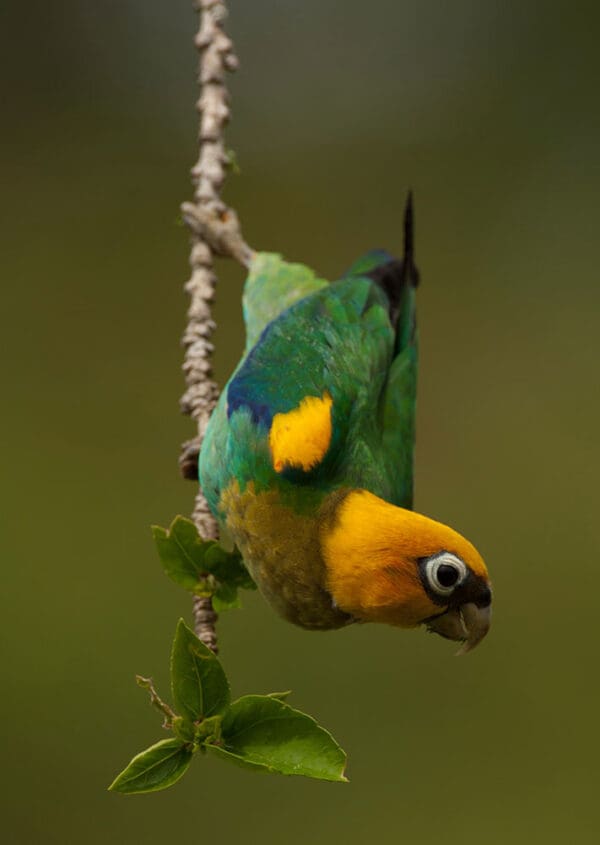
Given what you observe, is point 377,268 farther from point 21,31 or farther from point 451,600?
point 21,31

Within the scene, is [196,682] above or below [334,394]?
below

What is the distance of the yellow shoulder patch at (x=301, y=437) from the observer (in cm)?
246

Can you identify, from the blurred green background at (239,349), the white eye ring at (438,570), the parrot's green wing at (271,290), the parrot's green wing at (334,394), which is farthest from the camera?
the blurred green background at (239,349)

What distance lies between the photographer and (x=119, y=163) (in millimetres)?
6375

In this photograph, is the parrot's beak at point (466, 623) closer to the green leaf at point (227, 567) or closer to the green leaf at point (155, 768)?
the green leaf at point (227, 567)

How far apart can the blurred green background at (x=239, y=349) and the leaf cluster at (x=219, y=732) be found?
2558 millimetres

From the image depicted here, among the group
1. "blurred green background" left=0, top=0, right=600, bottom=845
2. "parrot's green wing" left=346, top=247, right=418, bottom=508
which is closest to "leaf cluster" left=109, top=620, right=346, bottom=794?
"parrot's green wing" left=346, top=247, right=418, bottom=508

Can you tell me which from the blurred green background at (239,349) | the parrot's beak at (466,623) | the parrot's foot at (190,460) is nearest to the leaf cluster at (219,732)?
the parrot's beak at (466,623)

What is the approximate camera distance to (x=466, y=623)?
228cm

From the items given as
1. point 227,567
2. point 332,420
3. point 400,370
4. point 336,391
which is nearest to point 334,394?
point 336,391

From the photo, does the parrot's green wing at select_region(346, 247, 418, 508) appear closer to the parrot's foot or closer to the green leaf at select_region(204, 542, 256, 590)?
the green leaf at select_region(204, 542, 256, 590)

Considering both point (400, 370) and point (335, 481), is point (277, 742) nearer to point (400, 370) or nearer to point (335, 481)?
point (335, 481)

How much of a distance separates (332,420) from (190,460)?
27.6 inches

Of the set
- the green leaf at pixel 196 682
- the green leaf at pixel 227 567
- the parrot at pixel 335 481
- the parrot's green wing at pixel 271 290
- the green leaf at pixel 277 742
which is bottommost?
the green leaf at pixel 277 742
